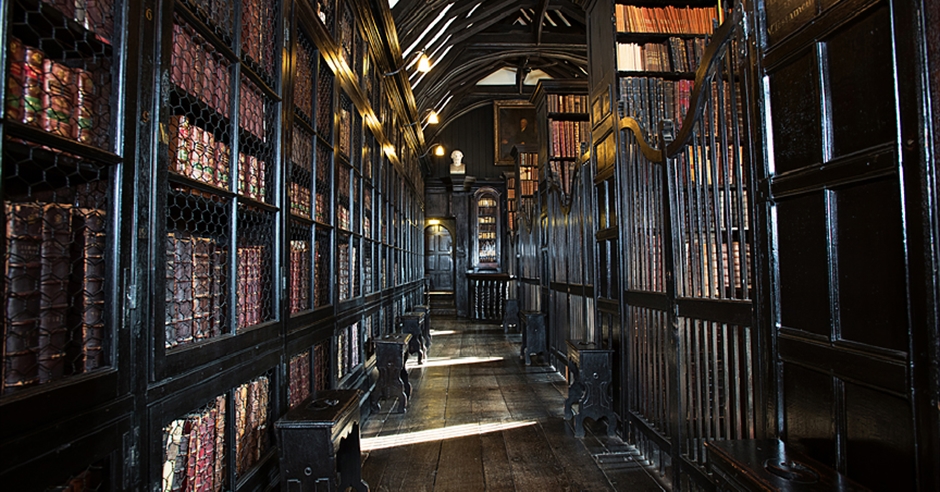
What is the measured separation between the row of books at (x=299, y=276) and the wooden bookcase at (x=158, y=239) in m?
0.01

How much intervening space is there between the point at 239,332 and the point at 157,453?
1.65ft

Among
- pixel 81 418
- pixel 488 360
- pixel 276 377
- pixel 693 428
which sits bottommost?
pixel 488 360

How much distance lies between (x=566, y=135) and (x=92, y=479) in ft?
17.2

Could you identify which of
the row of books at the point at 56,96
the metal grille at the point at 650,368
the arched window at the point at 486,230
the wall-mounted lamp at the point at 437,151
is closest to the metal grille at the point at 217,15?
the row of books at the point at 56,96

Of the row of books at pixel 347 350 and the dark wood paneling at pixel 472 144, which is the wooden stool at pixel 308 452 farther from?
the dark wood paneling at pixel 472 144

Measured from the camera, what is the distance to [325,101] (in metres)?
2.89

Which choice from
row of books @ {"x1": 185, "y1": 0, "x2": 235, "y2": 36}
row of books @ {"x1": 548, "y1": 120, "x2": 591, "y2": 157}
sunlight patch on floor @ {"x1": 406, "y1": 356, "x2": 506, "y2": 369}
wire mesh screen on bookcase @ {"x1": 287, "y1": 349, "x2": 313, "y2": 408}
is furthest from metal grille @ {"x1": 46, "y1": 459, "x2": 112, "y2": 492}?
row of books @ {"x1": 548, "y1": 120, "x2": 591, "y2": 157}

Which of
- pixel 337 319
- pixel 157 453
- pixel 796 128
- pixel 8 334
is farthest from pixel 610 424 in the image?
pixel 8 334

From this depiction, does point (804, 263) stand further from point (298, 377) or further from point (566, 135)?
point (566, 135)

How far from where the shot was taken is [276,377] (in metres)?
2.01

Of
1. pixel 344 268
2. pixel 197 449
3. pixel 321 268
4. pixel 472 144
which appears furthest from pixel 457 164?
pixel 197 449

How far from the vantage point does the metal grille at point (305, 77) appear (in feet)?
7.71

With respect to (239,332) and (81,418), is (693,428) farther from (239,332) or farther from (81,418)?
(81,418)

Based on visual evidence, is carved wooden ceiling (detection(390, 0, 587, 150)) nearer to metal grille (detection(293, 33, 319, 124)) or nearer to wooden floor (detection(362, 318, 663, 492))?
metal grille (detection(293, 33, 319, 124))
